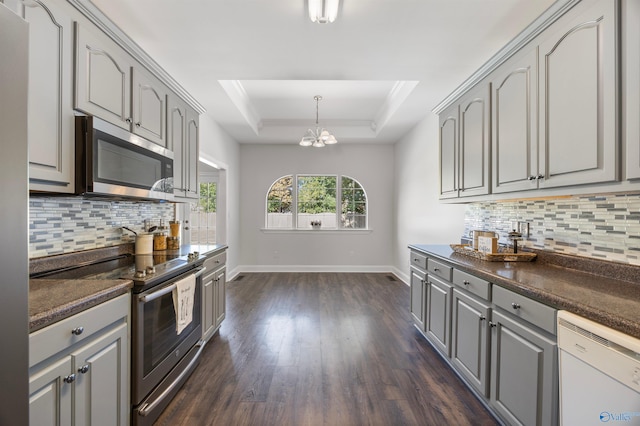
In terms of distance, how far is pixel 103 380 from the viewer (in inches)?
50.9

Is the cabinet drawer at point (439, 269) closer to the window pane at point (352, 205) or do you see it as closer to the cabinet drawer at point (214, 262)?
the cabinet drawer at point (214, 262)

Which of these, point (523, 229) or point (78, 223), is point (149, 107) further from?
point (523, 229)

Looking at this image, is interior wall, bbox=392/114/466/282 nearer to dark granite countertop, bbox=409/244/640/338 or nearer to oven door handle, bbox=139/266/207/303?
dark granite countertop, bbox=409/244/640/338

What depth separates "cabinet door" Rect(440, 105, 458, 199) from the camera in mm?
2707

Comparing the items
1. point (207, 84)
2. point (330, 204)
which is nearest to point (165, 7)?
Result: point (207, 84)

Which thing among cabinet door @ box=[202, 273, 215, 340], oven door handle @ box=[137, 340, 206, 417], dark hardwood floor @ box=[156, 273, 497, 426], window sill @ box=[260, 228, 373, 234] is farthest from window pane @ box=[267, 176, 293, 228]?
oven door handle @ box=[137, 340, 206, 417]

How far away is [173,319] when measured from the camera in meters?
1.87

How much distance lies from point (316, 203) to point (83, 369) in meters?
4.87

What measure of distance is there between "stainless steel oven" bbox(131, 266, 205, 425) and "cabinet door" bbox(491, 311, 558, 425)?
2002 millimetres

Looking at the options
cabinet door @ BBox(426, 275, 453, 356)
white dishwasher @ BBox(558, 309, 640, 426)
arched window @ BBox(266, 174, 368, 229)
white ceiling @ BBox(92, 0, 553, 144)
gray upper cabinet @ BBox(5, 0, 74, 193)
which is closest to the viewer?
white dishwasher @ BBox(558, 309, 640, 426)

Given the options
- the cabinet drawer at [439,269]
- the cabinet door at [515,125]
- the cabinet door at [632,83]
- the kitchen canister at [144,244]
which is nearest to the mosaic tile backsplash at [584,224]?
the cabinet door at [515,125]

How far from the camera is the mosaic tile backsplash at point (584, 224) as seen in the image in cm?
156

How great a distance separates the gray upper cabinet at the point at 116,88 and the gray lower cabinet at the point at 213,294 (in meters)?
1.19

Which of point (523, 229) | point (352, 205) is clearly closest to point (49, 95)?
point (523, 229)
